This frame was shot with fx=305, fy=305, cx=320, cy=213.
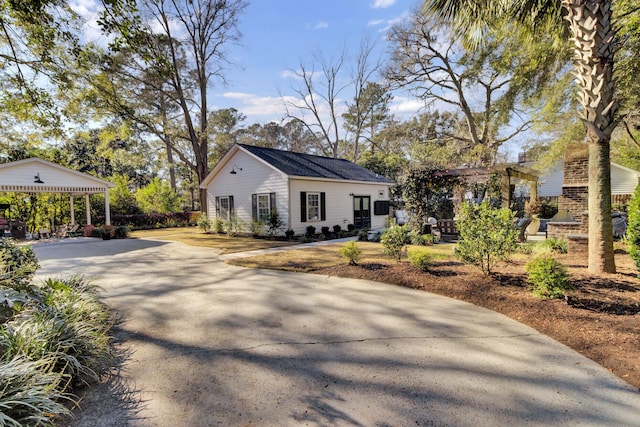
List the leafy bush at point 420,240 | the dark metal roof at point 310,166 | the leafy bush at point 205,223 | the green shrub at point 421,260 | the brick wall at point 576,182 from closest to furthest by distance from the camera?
the green shrub at point 421,260 → the brick wall at point 576,182 → the leafy bush at point 420,240 → the dark metal roof at point 310,166 → the leafy bush at point 205,223

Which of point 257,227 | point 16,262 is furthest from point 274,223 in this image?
point 16,262

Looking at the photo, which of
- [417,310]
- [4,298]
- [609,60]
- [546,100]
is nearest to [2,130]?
[4,298]

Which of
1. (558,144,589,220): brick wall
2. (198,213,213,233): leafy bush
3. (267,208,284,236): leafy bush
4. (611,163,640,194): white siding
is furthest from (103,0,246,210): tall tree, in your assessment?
(611,163,640,194): white siding

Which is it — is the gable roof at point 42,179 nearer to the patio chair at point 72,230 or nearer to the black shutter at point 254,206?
the patio chair at point 72,230

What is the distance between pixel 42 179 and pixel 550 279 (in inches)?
794

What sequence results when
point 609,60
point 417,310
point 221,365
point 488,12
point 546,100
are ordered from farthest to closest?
point 546,100, point 488,12, point 609,60, point 417,310, point 221,365

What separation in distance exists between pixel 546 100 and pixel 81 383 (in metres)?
19.1

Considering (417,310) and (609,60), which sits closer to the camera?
(417,310)

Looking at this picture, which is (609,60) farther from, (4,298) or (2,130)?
(2,130)

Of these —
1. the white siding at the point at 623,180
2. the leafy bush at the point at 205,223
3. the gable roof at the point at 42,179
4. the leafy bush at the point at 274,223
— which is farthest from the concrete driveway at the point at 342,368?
the white siding at the point at 623,180

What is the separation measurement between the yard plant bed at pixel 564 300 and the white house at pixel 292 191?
7337 mm

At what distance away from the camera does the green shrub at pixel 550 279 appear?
441 cm

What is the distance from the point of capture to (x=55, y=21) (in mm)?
6930

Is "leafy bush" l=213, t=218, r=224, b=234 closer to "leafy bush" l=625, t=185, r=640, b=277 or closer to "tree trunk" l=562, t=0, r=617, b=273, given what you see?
"tree trunk" l=562, t=0, r=617, b=273
